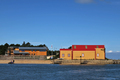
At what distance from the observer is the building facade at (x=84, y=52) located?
114625 millimetres

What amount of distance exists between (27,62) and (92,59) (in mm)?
37269

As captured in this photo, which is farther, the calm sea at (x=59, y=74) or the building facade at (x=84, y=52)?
the building facade at (x=84, y=52)

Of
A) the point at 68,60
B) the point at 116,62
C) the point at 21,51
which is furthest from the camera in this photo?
the point at 21,51

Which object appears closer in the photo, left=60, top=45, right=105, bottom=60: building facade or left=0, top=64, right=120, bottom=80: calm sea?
left=0, top=64, right=120, bottom=80: calm sea

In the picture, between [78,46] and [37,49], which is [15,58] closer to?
[37,49]

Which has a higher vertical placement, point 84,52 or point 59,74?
point 84,52

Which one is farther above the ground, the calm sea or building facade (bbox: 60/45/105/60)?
building facade (bbox: 60/45/105/60)

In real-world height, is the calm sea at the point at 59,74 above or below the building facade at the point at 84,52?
below

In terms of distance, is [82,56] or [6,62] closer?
[82,56]

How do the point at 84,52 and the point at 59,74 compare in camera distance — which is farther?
the point at 84,52

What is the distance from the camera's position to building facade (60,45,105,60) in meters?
115

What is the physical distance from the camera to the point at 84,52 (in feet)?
376

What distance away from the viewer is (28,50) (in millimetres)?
143375

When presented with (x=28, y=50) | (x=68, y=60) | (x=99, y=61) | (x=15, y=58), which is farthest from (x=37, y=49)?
(x=99, y=61)
